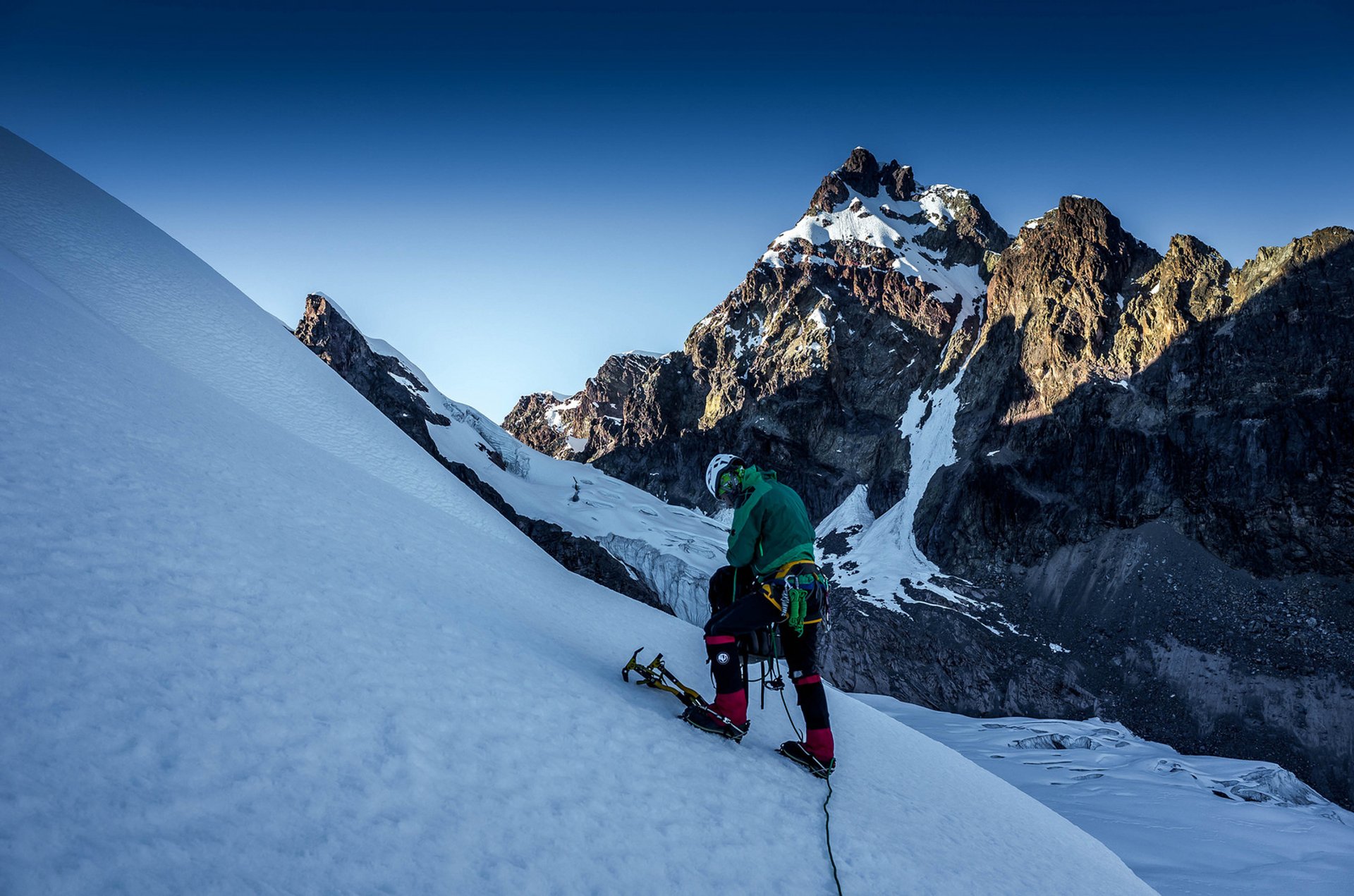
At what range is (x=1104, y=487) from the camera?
2256 inches

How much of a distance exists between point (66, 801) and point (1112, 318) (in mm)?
83609

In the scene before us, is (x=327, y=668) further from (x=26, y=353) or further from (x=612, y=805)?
(x=26, y=353)

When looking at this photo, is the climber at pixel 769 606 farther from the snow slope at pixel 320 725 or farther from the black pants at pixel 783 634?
the snow slope at pixel 320 725

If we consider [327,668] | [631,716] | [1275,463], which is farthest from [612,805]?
[1275,463]

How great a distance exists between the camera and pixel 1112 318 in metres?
66.3

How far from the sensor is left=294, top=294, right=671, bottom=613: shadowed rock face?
40438 millimetres

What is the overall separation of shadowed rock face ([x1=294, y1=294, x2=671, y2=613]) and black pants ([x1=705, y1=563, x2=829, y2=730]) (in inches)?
979

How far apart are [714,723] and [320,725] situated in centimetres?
318

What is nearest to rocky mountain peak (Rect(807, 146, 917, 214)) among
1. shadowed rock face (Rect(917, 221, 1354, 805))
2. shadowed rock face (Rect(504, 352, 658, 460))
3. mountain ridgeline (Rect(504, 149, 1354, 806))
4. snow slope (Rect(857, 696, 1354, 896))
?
mountain ridgeline (Rect(504, 149, 1354, 806))

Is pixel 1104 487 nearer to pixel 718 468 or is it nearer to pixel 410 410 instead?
pixel 718 468

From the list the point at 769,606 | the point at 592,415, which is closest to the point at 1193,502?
the point at 769,606

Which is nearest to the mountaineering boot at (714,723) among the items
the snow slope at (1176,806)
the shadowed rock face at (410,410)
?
the snow slope at (1176,806)

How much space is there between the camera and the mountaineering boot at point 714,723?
5141mm

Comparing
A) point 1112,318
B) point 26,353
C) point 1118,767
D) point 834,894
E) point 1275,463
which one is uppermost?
point 1112,318
